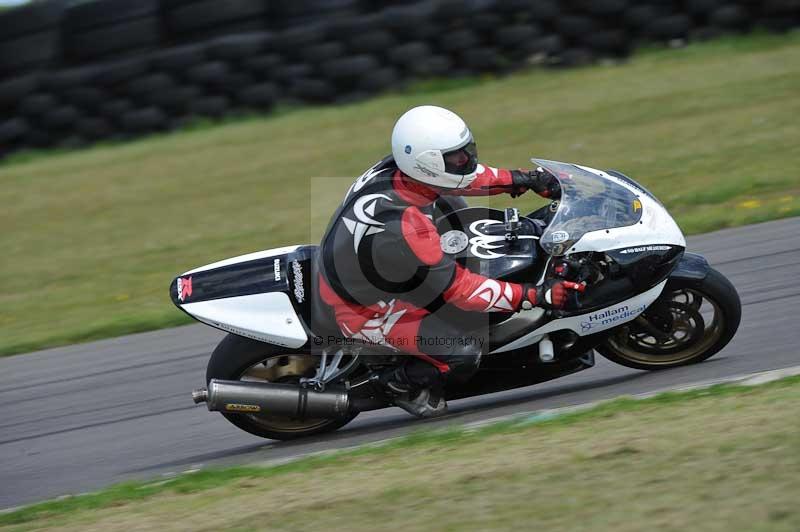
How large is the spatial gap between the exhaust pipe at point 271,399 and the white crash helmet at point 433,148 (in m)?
1.24

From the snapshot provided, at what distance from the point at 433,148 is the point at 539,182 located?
81 cm

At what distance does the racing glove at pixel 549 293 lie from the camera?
4977mm

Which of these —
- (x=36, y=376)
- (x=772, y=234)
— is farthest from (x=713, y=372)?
(x=36, y=376)

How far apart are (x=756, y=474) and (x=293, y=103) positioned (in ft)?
37.3

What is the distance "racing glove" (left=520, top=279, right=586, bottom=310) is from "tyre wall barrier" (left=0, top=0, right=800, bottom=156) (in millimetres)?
8947

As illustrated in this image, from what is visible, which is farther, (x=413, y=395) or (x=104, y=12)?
(x=104, y=12)

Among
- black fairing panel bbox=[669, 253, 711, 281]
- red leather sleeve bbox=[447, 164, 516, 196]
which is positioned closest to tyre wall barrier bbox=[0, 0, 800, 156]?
red leather sleeve bbox=[447, 164, 516, 196]

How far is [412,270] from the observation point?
501cm

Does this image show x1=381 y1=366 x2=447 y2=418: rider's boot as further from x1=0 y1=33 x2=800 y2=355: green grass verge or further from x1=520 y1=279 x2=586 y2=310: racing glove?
x1=0 y1=33 x2=800 y2=355: green grass verge

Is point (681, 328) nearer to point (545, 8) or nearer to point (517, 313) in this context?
point (517, 313)

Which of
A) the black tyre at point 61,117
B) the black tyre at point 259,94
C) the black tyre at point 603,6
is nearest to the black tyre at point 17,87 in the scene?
the black tyre at point 61,117

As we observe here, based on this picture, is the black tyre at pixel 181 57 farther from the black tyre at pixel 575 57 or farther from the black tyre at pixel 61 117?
the black tyre at pixel 575 57

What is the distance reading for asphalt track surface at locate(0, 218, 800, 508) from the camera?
17.8 feet

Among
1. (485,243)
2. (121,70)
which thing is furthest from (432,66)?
(485,243)
